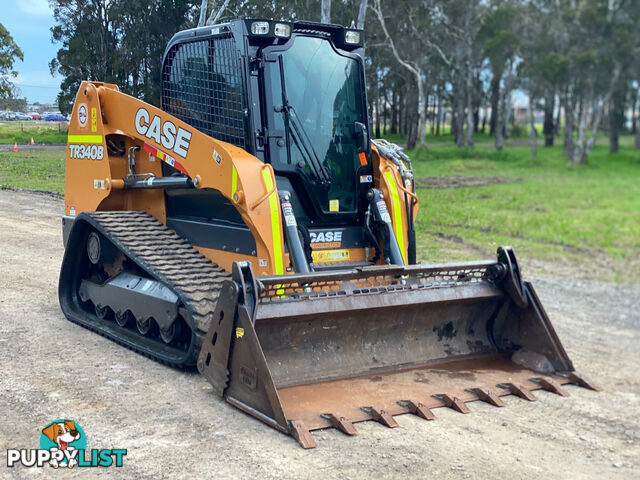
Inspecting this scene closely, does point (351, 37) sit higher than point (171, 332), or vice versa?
point (351, 37)

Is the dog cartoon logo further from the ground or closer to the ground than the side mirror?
closer to the ground

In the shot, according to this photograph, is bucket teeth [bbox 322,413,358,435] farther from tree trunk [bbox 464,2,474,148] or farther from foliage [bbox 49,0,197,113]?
tree trunk [bbox 464,2,474,148]

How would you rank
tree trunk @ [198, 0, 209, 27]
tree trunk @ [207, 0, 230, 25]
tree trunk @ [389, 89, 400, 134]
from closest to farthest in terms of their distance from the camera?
tree trunk @ [198, 0, 209, 27]
tree trunk @ [207, 0, 230, 25]
tree trunk @ [389, 89, 400, 134]

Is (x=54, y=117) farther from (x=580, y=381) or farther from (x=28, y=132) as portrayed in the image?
(x=580, y=381)

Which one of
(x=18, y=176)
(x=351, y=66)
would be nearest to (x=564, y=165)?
(x=18, y=176)

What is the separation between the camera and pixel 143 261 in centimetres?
611

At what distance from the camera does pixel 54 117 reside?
34.6 ft

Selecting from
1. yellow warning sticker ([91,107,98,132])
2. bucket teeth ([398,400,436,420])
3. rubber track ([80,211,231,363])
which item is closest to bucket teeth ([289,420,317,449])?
bucket teeth ([398,400,436,420])

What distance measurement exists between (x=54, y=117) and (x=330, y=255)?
5.91 meters

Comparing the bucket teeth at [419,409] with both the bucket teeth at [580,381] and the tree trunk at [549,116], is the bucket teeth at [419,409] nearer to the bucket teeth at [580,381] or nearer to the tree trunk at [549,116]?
the bucket teeth at [580,381]

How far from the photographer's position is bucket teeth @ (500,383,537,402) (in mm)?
5604

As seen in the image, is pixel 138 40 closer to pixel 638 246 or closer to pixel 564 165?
pixel 638 246

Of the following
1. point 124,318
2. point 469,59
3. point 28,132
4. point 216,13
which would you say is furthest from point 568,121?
point 124,318

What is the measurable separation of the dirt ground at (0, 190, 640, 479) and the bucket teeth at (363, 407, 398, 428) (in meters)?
0.05
